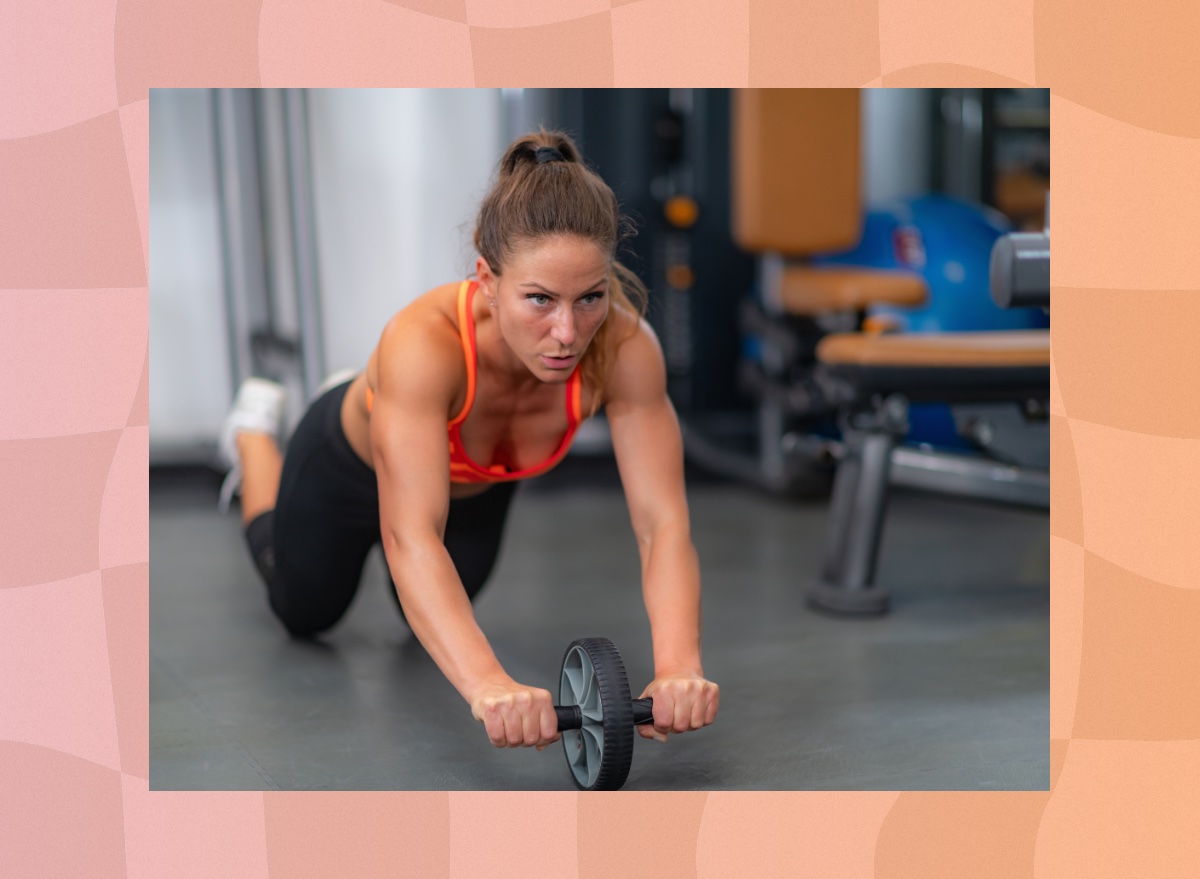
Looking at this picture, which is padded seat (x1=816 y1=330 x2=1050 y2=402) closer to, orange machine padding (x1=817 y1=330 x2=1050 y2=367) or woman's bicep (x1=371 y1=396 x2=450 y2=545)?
orange machine padding (x1=817 y1=330 x2=1050 y2=367)

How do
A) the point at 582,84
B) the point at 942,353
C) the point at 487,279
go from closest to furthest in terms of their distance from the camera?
the point at 582,84 < the point at 487,279 < the point at 942,353

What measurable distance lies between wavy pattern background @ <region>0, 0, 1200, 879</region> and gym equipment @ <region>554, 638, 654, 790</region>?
14 centimetres

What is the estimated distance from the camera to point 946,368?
2.65 metres

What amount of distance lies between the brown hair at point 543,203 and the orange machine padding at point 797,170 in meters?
2.21

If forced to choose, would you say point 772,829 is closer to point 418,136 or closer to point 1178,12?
point 1178,12

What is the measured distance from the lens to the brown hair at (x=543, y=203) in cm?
145

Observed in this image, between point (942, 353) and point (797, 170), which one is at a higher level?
point (797, 170)

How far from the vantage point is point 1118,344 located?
130cm

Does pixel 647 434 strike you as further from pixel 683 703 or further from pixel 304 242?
pixel 304 242

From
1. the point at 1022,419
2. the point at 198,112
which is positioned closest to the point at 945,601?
the point at 1022,419

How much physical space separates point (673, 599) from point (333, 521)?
0.80 m

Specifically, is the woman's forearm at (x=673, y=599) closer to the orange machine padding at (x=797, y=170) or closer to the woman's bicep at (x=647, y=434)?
the woman's bicep at (x=647, y=434)

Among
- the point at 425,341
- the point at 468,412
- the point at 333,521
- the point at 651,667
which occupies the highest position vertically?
the point at 425,341

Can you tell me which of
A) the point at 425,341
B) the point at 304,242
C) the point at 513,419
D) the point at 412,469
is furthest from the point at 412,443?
the point at 304,242
